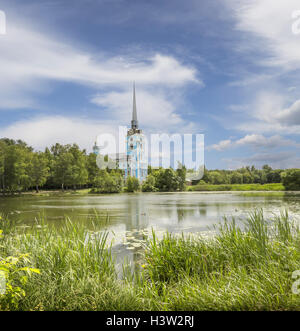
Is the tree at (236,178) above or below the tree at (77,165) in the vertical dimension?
below

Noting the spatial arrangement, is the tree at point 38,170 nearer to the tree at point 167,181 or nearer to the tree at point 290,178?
the tree at point 290,178

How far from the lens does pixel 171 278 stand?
314 cm

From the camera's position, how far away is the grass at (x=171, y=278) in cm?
214

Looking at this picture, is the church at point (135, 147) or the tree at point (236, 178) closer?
the tree at point (236, 178)

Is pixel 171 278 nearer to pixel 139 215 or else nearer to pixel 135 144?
pixel 139 215

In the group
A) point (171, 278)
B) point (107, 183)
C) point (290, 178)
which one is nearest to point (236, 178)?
point (290, 178)

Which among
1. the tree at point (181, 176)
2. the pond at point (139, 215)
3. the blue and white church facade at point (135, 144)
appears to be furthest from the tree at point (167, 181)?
the pond at point (139, 215)

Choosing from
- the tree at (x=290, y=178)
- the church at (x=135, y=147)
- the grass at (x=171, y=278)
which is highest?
the church at (x=135, y=147)

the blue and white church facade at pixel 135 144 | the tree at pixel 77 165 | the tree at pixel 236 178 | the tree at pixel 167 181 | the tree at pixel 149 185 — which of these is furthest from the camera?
the tree at pixel 167 181

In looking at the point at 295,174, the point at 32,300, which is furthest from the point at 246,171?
the point at 32,300

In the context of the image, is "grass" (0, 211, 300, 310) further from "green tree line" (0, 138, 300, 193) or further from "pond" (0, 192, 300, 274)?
"green tree line" (0, 138, 300, 193)

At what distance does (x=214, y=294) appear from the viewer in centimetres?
217

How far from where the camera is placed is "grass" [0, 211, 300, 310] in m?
2.14
